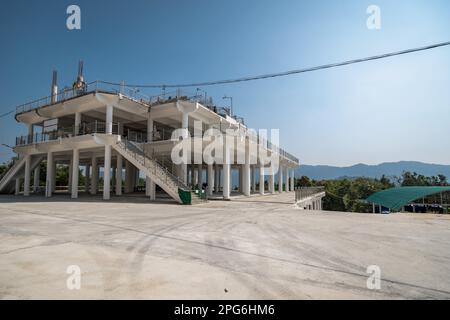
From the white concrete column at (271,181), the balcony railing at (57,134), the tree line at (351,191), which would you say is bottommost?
the tree line at (351,191)

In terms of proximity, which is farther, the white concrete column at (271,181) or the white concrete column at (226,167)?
the white concrete column at (271,181)

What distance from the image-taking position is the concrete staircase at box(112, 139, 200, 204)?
18.6m

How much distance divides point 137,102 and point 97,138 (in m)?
5.00

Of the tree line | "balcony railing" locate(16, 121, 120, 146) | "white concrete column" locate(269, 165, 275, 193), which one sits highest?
"balcony railing" locate(16, 121, 120, 146)

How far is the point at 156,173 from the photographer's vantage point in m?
19.5

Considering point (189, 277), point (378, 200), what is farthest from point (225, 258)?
point (378, 200)

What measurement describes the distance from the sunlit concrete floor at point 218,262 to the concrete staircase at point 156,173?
10367 millimetres

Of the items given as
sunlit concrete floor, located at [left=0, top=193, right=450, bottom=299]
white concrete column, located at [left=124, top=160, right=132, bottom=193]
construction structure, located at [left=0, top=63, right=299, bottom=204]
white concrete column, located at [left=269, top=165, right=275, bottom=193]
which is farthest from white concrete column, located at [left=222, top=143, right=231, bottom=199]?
white concrete column, located at [left=269, top=165, right=275, bottom=193]

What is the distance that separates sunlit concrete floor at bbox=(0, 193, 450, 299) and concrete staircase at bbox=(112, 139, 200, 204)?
10367mm

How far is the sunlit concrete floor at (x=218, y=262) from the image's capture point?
11.5 ft

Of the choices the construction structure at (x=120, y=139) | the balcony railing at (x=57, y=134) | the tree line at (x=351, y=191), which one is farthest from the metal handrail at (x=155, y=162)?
the tree line at (x=351, y=191)

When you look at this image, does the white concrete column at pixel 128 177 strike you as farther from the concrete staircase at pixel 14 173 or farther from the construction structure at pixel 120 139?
the concrete staircase at pixel 14 173

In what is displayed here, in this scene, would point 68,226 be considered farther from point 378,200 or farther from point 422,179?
point 422,179

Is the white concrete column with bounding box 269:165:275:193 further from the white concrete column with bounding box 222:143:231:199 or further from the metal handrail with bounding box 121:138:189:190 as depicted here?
the metal handrail with bounding box 121:138:189:190
